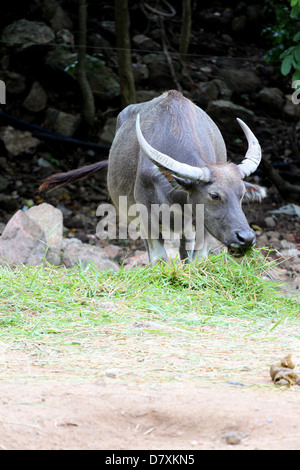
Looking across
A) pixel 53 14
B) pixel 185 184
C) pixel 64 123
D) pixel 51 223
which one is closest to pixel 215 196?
pixel 185 184

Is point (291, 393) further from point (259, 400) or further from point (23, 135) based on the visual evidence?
point (23, 135)

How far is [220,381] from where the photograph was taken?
3086mm

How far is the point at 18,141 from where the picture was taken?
11.5m

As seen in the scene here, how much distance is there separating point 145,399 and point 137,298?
5.95 feet

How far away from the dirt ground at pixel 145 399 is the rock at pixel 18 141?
831 centimetres

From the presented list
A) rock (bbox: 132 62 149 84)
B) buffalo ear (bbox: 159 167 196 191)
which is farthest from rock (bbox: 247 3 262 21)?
buffalo ear (bbox: 159 167 196 191)

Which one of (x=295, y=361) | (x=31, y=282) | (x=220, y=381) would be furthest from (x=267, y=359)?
(x=31, y=282)

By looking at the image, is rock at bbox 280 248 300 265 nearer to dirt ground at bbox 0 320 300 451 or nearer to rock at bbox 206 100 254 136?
dirt ground at bbox 0 320 300 451

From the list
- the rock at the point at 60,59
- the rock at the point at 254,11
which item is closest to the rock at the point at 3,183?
the rock at the point at 60,59

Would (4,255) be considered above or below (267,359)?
below

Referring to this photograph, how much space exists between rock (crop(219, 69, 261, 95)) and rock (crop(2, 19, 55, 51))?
3.54 m

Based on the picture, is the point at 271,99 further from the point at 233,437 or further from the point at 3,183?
the point at 233,437

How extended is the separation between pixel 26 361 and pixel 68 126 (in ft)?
28.5

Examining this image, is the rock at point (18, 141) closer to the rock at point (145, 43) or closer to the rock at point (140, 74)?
the rock at point (140, 74)
